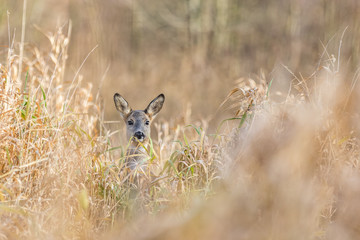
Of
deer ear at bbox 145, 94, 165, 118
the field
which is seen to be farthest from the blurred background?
the field

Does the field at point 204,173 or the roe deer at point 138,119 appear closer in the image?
the field at point 204,173

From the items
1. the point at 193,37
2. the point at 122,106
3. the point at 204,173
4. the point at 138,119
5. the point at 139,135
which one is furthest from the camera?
the point at 193,37

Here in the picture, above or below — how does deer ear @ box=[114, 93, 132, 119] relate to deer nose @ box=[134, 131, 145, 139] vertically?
above

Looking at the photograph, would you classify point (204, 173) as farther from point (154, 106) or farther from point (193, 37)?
point (193, 37)

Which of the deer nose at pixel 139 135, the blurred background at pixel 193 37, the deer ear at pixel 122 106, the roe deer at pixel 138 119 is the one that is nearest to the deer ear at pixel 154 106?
the roe deer at pixel 138 119

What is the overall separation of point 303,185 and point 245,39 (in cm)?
1856

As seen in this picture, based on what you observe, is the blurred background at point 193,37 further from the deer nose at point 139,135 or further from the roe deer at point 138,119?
→ the deer nose at point 139,135

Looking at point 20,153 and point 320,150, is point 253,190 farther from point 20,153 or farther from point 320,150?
point 20,153

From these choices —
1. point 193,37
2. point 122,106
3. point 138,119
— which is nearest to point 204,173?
point 138,119

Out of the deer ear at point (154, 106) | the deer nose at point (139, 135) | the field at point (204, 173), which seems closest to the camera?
the field at point (204, 173)

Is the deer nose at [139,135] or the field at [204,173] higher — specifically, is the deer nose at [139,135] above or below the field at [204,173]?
below

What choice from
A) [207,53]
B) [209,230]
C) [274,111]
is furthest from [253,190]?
[207,53]

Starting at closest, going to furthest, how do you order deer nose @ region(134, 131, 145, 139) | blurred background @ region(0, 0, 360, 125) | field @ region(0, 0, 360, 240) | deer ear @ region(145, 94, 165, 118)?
1. field @ region(0, 0, 360, 240)
2. deer nose @ region(134, 131, 145, 139)
3. deer ear @ region(145, 94, 165, 118)
4. blurred background @ region(0, 0, 360, 125)

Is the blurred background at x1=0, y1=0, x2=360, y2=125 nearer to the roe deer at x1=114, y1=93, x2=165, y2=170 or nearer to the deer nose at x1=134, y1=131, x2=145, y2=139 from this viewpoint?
the roe deer at x1=114, y1=93, x2=165, y2=170
